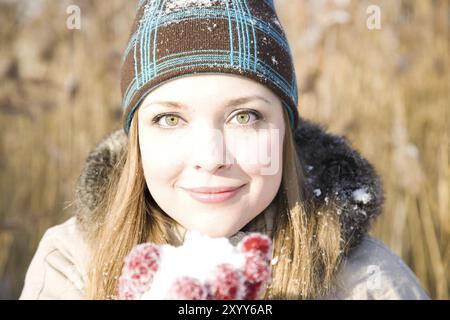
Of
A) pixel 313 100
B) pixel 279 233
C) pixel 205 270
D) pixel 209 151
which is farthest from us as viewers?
pixel 313 100

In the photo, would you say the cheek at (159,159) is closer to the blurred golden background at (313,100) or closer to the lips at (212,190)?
the lips at (212,190)

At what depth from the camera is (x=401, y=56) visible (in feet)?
8.75

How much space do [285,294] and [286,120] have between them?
413 mm

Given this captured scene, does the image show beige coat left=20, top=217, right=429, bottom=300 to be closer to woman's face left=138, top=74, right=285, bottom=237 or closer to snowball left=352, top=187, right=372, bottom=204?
snowball left=352, top=187, right=372, bottom=204

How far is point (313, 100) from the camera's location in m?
2.50

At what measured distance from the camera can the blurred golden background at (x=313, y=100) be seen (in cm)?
231

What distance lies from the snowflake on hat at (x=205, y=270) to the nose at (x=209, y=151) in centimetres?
23

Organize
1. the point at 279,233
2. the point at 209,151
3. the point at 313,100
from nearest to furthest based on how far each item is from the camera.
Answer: the point at 209,151 < the point at 279,233 < the point at 313,100

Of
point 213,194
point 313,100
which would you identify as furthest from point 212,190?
point 313,100

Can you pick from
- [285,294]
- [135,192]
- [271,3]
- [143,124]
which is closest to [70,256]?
[135,192]

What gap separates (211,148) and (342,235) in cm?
47

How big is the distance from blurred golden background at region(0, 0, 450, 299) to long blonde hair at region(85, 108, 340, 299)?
1.03 m

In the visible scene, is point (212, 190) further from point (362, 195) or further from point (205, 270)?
point (362, 195)

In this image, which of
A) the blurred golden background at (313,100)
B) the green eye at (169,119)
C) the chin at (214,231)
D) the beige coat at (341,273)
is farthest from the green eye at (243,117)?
the blurred golden background at (313,100)
